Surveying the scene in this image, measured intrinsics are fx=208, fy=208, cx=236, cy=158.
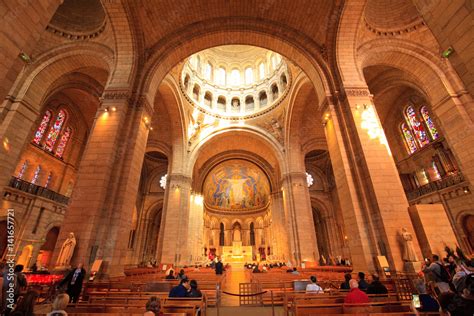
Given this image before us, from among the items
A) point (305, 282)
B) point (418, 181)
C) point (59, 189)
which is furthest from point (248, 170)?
point (305, 282)

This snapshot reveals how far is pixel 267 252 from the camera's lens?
88.6ft

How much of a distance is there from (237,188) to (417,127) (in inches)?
810

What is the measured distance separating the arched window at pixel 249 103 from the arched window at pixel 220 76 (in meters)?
3.22

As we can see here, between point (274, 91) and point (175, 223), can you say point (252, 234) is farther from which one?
point (274, 91)

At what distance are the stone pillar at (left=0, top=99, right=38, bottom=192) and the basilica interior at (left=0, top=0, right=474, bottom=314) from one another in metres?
0.06

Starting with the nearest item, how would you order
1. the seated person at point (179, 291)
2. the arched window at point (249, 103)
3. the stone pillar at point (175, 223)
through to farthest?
the seated person at point (179, 291)
the stone pillar at point (175, 223)
the arched window at point (249, 103)

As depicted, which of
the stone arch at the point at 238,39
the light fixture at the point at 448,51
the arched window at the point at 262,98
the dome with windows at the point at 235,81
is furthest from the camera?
the arched window at the point at 262,98

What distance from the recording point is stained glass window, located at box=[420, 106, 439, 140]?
13758mm

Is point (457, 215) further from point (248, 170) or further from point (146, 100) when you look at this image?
point (248, 170)

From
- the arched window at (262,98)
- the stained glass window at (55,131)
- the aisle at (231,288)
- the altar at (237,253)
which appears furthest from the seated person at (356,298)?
the altar at (237,253)

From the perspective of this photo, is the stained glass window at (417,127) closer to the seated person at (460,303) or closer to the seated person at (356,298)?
the seated person at (356,298)

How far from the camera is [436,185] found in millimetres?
13133

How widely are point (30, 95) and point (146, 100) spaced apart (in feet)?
19.6

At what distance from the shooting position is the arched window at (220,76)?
21.8 metres
